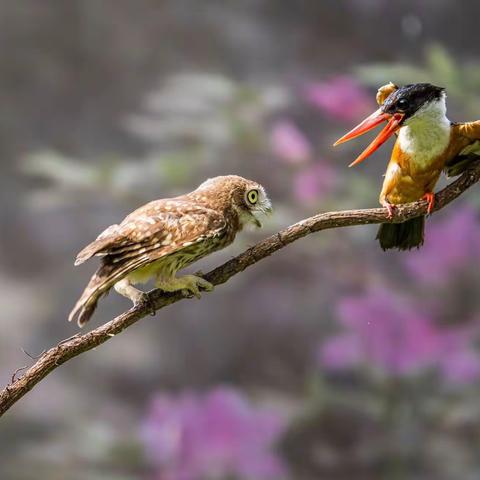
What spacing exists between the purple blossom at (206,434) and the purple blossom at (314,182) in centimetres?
62

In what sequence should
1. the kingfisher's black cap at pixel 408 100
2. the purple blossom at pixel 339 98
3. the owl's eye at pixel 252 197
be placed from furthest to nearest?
the purple blossom at pixel 339 98
the owl's eye at pixel 252 197
the kingfisher's black cap at pixel 408 100

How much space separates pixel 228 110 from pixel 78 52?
1.52ft

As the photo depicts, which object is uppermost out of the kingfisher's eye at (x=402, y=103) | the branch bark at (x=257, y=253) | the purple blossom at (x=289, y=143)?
the purple blossom at (x=289, y=143)

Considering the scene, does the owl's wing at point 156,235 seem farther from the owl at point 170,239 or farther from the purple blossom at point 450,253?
the purple blossom at point 450,253

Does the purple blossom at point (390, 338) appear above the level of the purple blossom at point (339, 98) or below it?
below

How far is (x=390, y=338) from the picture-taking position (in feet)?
8.19

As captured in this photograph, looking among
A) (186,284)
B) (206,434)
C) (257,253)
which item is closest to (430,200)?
(257,253)

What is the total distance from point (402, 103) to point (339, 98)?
1393mm

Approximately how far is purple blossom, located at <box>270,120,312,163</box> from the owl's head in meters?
1.29

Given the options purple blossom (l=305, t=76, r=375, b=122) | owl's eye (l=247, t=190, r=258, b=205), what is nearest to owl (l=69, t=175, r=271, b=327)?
owl's eye (l=247, t=190, r=258, b=205)

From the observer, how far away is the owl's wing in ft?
3.70

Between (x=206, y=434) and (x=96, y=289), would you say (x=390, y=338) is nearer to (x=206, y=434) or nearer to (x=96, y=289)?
(x=206, y=434)

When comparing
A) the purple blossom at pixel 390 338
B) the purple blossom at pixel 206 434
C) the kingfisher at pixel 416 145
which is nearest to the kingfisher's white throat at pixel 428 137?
the kingfisher at pixel 416 145

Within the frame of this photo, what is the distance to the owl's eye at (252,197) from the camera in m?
1.19
